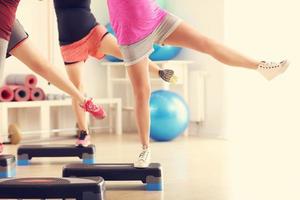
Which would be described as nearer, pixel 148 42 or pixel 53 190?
pixel 53 190

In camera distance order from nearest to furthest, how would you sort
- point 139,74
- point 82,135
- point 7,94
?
point 139,74, point 82,135, point 7,94

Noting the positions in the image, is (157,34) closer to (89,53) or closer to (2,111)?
(89,53)

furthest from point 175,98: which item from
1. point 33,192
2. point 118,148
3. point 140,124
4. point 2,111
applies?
point 33,192

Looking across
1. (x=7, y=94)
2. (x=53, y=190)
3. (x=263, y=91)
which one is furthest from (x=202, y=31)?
(x=53, y=190)

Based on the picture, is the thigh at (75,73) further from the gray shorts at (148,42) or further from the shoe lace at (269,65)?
the shoe lace at (269,65)

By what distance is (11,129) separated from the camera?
543cm

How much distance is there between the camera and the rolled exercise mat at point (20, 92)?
5.56m

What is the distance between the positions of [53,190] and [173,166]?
1679mm

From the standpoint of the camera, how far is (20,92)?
560 centimetres

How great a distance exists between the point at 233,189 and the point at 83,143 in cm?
143

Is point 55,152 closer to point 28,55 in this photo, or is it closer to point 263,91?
point 28,55

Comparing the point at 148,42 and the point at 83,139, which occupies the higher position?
the point at 148,42

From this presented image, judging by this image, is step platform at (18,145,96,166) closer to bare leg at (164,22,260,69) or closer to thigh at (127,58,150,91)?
thigh at (127,58,150,91)

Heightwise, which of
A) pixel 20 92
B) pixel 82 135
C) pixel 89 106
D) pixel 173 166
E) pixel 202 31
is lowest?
pixel 173 166
